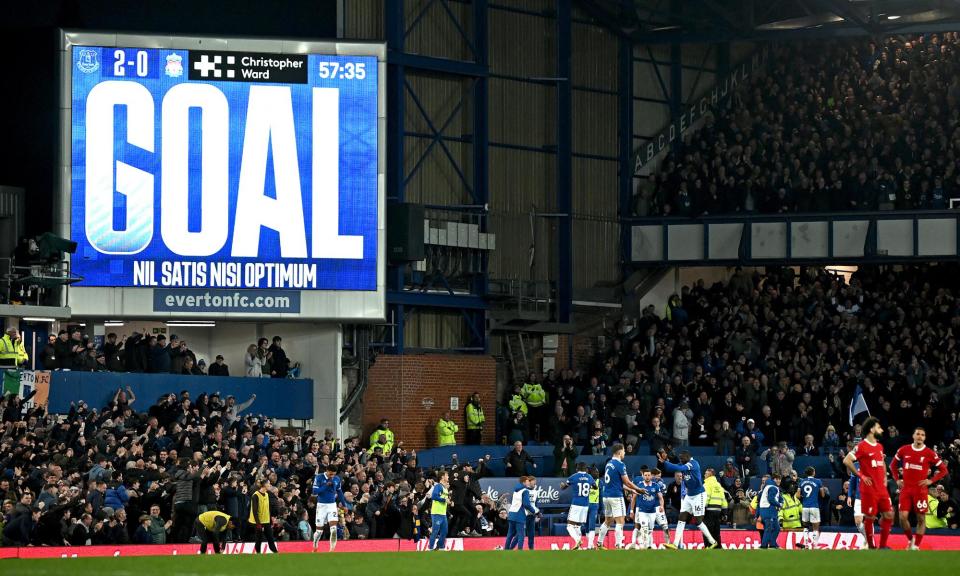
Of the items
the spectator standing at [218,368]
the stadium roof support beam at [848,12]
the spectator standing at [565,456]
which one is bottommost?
the spectator standing at [565,456]

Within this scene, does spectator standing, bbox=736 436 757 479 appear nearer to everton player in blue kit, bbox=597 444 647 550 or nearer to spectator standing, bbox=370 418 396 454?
spectator standing, bbox=370 418 396 454

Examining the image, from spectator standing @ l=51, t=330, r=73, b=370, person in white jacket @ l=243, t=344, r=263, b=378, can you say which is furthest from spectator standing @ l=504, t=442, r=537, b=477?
spectator standing @ l=51, t=330, r=73, b=370

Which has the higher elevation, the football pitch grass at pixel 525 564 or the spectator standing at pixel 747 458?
the football pitch grass at pixel 525 564

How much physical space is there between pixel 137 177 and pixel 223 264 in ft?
8.90

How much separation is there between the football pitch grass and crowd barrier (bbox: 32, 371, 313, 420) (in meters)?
12.3

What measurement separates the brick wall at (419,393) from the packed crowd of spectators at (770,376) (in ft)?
4.22

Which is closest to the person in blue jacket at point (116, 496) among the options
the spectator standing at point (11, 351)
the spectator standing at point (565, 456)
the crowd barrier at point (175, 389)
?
the crowd barrier at point (175, 389)

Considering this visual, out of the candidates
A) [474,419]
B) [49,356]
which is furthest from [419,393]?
[49,356]

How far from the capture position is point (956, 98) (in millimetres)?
48844

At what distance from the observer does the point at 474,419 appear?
43.6 meters

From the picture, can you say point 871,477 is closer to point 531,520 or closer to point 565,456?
point 531,520

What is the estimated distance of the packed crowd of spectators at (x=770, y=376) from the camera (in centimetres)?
4103

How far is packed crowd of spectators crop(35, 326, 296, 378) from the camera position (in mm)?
36031

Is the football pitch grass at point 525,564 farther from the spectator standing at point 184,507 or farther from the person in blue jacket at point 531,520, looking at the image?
the person in blue jacket at point 531,520
